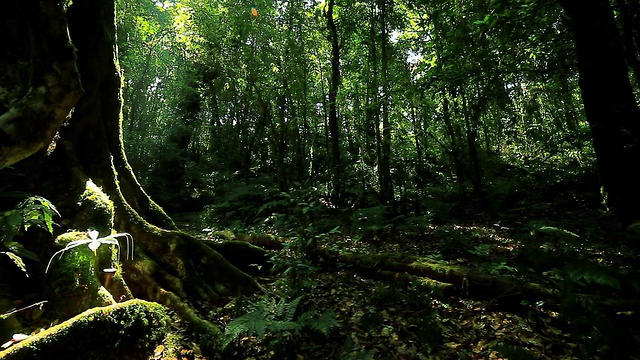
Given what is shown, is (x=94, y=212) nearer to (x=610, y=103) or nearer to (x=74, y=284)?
(x=74, y=284)

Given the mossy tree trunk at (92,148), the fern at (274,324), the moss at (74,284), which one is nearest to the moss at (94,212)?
the mossy tree trunk at (92,148)

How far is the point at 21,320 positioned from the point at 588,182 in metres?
13.9

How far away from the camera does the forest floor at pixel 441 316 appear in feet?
9.66

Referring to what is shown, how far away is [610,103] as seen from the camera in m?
3.77

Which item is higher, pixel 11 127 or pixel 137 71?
pixel 137 71

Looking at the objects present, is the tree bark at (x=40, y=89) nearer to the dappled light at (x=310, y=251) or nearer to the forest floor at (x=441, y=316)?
the dappled light at (x=310, y=251)

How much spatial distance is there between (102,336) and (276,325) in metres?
1.62

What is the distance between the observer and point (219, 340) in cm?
344

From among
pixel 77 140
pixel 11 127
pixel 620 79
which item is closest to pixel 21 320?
pixel 11 127

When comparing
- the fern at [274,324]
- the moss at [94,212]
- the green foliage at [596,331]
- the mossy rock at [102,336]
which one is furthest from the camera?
the moss at [94,212]

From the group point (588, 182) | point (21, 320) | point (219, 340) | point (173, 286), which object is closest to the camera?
point (21, 320)

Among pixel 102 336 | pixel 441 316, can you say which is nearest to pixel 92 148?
pixel 102 336

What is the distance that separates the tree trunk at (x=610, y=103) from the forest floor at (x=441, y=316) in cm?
60

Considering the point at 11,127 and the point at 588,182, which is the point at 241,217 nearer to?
the point at 11,127
